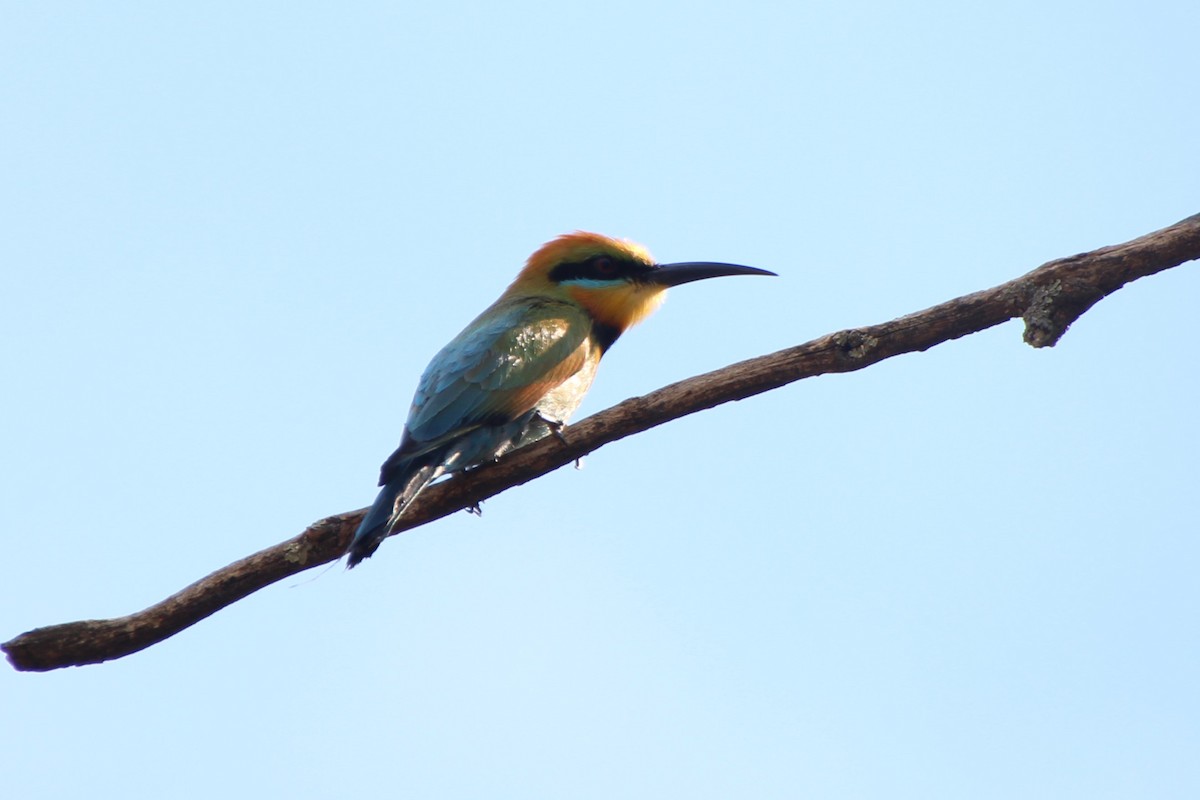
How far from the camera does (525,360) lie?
4.89m

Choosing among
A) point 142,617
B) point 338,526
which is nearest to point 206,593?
point 142,617

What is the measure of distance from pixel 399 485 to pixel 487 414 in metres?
0.62

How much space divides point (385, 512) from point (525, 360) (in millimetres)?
1194

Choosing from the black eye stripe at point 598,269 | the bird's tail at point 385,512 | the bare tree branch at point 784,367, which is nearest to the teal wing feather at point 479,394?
the bird's tail at point 385,512

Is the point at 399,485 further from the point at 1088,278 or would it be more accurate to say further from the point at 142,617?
the point at 1088,278

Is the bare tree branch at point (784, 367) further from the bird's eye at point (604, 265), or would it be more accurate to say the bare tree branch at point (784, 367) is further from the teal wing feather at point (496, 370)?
the bird's eye at point (604, 265)

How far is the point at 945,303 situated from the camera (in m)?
3.71

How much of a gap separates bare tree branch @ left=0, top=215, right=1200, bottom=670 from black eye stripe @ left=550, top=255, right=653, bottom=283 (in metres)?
1.99

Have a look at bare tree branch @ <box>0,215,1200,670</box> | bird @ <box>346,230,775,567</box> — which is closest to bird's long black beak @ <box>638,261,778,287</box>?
bird @ <box>346,230,775,567</box>

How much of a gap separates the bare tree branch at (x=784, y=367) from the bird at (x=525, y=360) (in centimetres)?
35

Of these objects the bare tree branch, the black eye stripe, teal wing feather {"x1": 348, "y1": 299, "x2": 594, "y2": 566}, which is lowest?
the bare tree branch

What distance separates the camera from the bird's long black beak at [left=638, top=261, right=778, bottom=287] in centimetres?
582

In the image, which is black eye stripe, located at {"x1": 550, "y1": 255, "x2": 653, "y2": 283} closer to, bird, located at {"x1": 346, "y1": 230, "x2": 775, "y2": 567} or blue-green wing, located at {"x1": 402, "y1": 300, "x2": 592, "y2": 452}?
bird, located at {"x1": 346, "y1": 230, "x2": 775, "y2": 567}

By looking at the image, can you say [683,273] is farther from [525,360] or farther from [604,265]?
[525,360]
